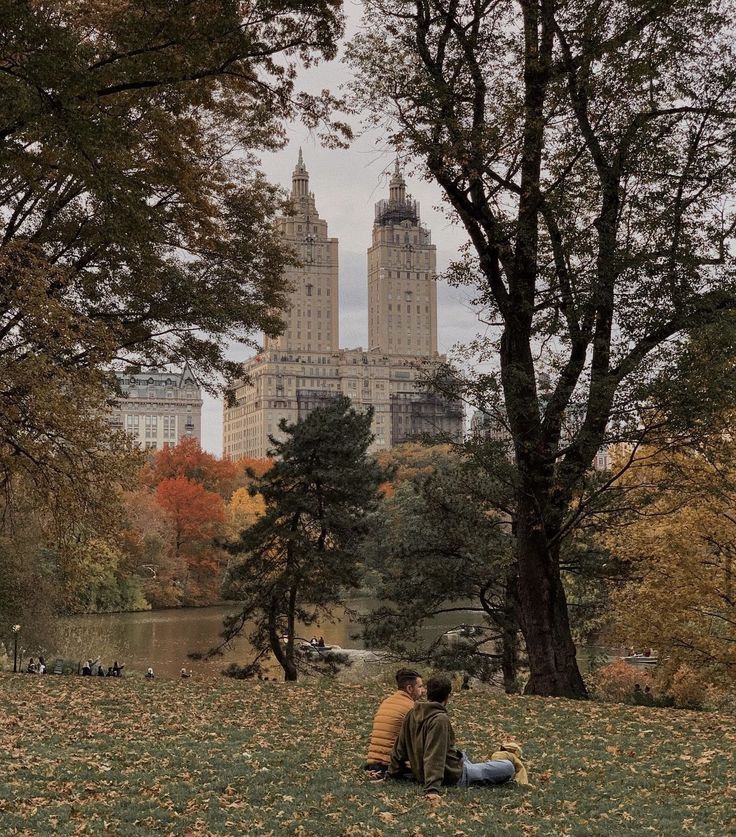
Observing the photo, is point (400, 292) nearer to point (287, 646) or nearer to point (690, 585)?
point (287, 646)

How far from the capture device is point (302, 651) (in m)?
25.1

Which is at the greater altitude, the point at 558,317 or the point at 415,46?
the point at 415,46

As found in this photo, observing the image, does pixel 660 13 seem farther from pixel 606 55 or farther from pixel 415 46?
pixel 415 46

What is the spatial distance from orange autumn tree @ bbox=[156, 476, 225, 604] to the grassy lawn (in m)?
45.1

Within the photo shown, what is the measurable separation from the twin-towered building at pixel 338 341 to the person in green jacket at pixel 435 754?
12693 centimetres

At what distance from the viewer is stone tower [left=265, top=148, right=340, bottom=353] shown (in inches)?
6299

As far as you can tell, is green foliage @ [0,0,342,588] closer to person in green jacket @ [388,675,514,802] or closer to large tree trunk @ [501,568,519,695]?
person in green jacket @ [388,675,514,802]

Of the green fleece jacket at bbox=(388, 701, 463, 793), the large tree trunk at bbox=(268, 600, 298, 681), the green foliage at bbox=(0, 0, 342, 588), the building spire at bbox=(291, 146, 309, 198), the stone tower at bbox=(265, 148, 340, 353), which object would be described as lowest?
the large tree trunk at bbox=(268, 600, 298, 681)

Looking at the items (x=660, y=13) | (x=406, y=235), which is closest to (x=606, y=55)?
(x=660, y=13)

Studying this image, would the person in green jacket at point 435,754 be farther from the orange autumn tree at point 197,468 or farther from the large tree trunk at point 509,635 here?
the orange autumn tree at point 197,468

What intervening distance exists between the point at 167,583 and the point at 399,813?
48522mm

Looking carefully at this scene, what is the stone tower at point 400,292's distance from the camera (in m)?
174

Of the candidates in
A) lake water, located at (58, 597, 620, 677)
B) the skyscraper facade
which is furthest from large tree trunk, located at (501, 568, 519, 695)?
the skyscraper facade

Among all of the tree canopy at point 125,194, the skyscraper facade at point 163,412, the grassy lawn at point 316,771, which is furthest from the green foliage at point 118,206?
the skyscraper facade at point 163,412
